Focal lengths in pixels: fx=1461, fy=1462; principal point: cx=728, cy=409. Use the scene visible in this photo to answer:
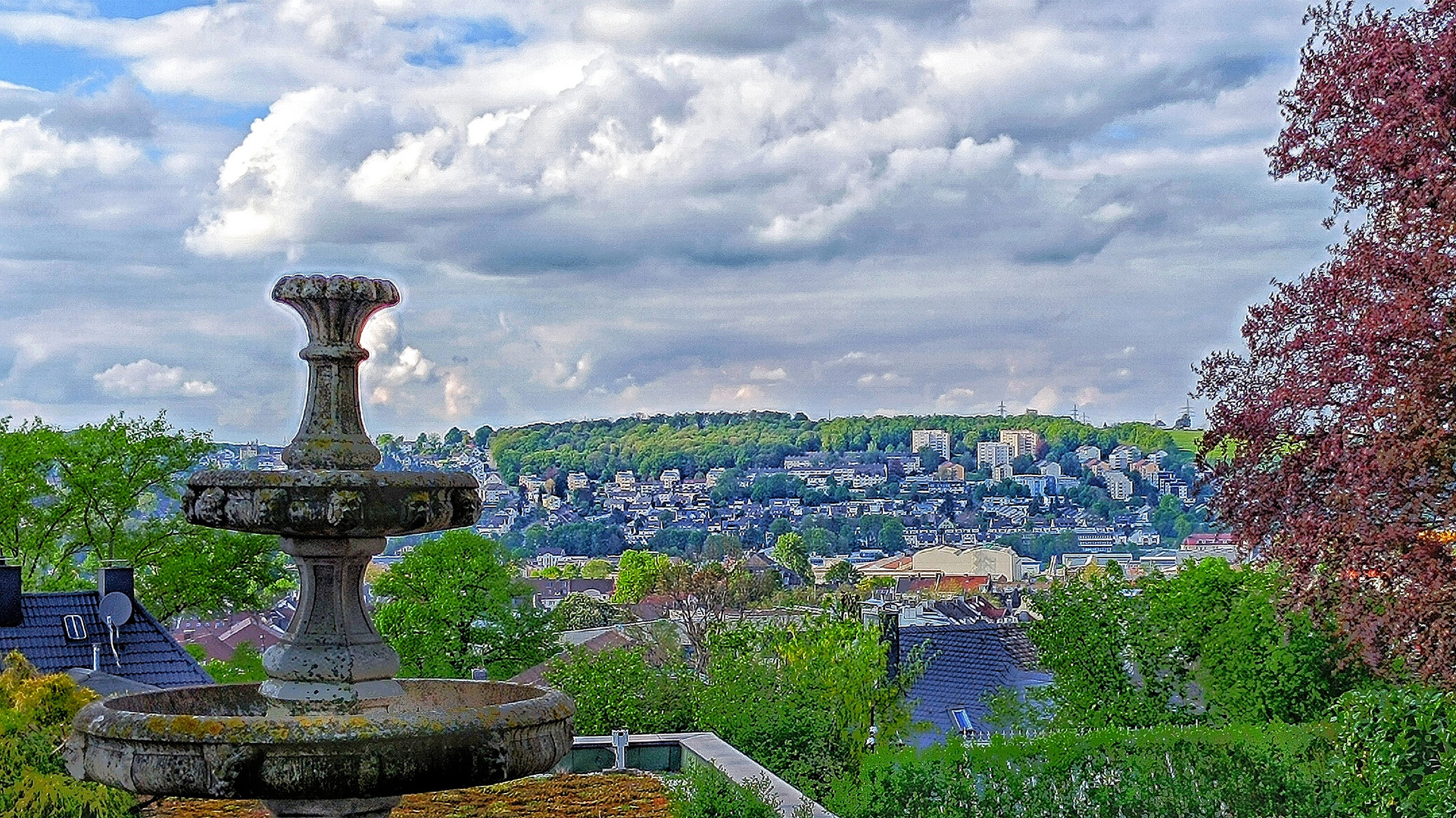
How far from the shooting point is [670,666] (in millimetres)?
20516

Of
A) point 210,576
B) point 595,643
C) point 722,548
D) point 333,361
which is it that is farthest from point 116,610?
point 722,548

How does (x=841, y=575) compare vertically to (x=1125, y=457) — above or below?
below

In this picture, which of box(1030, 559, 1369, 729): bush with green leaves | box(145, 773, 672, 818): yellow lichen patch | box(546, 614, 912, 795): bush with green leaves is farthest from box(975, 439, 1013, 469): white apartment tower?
box(145, 773, 672, 818): yellow lichen patch

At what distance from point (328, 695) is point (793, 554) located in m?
48.3

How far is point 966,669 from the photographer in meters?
26.3

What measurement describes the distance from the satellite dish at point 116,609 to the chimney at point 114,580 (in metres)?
0.84

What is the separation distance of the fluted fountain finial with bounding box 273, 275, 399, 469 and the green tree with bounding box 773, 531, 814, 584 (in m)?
45.7

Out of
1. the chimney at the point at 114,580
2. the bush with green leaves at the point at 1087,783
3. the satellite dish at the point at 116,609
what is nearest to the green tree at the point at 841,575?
the chimney at the point at 114,580

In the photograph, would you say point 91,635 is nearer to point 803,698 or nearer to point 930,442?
point 803,698

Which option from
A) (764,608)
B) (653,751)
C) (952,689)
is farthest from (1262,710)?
(764,608)

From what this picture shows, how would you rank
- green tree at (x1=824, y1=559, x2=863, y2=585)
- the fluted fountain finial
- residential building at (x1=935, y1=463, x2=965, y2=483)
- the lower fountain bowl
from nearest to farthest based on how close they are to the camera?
the lower fountain bowl → the fluted fountain finial → green tree at (x1=824, y1=559, x2=863, y2=585) → residential building at (x1=935, y1=463, x2=965, y2=483)

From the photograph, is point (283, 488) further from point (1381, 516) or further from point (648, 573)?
point (648, 573)

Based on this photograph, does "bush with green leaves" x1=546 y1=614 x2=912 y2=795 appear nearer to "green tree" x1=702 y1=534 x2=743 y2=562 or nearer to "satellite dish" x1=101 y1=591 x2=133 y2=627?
"satellite dish" x1=101 y1=591 x2=133 y2=627

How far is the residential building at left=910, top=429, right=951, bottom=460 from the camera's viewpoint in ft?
197
